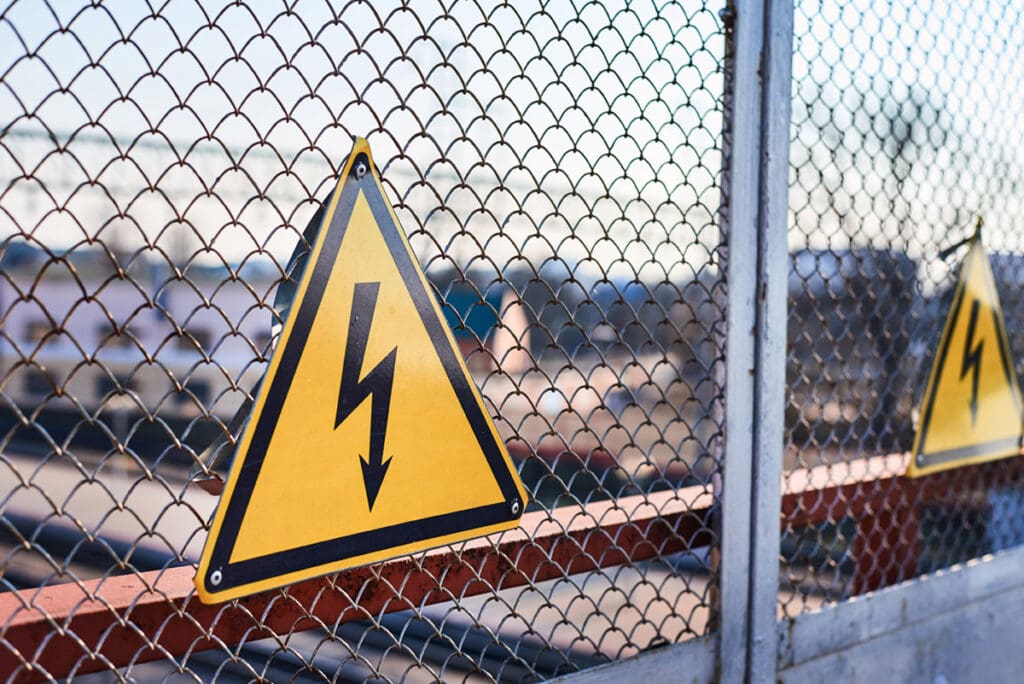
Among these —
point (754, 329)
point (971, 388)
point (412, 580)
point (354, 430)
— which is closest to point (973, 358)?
point (971, 388)

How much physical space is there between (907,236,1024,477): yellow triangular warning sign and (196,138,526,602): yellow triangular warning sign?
133 centimetres

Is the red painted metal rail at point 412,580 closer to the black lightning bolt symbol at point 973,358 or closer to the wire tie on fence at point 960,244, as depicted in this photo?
the black lightning bolt symbol at point 973,358

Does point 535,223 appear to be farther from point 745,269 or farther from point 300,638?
point 300,638

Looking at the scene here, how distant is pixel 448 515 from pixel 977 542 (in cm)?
188

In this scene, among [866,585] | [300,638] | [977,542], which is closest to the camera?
[866,585]

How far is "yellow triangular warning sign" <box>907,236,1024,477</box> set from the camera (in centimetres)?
216

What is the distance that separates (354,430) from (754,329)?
0.90 meters

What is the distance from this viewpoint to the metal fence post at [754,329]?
5.69 ft

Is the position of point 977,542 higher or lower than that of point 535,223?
lower

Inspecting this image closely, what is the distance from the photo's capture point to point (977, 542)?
2.52 meters

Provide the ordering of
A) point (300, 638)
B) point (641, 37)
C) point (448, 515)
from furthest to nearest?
point (300, 638) → point (641, 37) → point (448, 515)

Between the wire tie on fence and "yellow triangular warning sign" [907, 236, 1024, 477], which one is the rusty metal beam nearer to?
"yellow triangular warning sign" [907, 236, 1024, 477]

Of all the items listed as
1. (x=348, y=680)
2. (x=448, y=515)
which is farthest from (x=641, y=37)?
(x=348, y=680)

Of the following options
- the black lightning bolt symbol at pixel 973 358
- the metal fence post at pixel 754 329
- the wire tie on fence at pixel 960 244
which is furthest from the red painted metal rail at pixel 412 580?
the wire tie on fence at pixel 960 244
